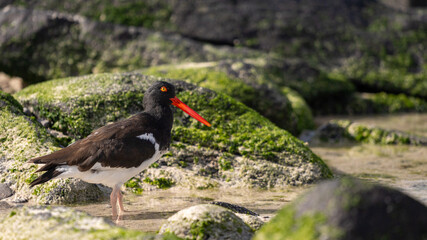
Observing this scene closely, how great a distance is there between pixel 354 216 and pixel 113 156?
9.05ft

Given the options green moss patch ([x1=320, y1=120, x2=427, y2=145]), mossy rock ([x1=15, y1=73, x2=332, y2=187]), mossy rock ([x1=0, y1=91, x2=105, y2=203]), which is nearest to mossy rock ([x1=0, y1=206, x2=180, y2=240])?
mossy rock ([x1=0, y1=91, x2=105, y2=203])

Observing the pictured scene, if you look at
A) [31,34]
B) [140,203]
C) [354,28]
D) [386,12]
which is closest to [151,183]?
[140,203]

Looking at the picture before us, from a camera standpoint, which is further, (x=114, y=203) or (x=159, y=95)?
(x=159, y=95)

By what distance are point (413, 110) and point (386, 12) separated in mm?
3410

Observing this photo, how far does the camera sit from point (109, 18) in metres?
12.9

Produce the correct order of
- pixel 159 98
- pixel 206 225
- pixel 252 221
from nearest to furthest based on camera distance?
pixel 206 225
pixel 252 221
pixel 159 98

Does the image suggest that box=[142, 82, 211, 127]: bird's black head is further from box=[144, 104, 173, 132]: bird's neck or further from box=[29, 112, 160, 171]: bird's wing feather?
box=[29, 112, 160, 171]: bird's wing feather

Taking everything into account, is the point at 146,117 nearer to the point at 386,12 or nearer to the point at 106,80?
the point at 106,80

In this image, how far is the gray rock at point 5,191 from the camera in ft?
16.7

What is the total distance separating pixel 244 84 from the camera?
28.1 ft

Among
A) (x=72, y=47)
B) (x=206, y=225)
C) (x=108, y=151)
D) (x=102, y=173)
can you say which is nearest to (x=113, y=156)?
(x=108, y=151)

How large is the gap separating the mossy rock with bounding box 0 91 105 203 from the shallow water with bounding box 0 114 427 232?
8.4 inches

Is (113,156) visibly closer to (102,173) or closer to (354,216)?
(102,173)

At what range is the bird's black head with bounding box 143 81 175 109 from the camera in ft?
18.0
